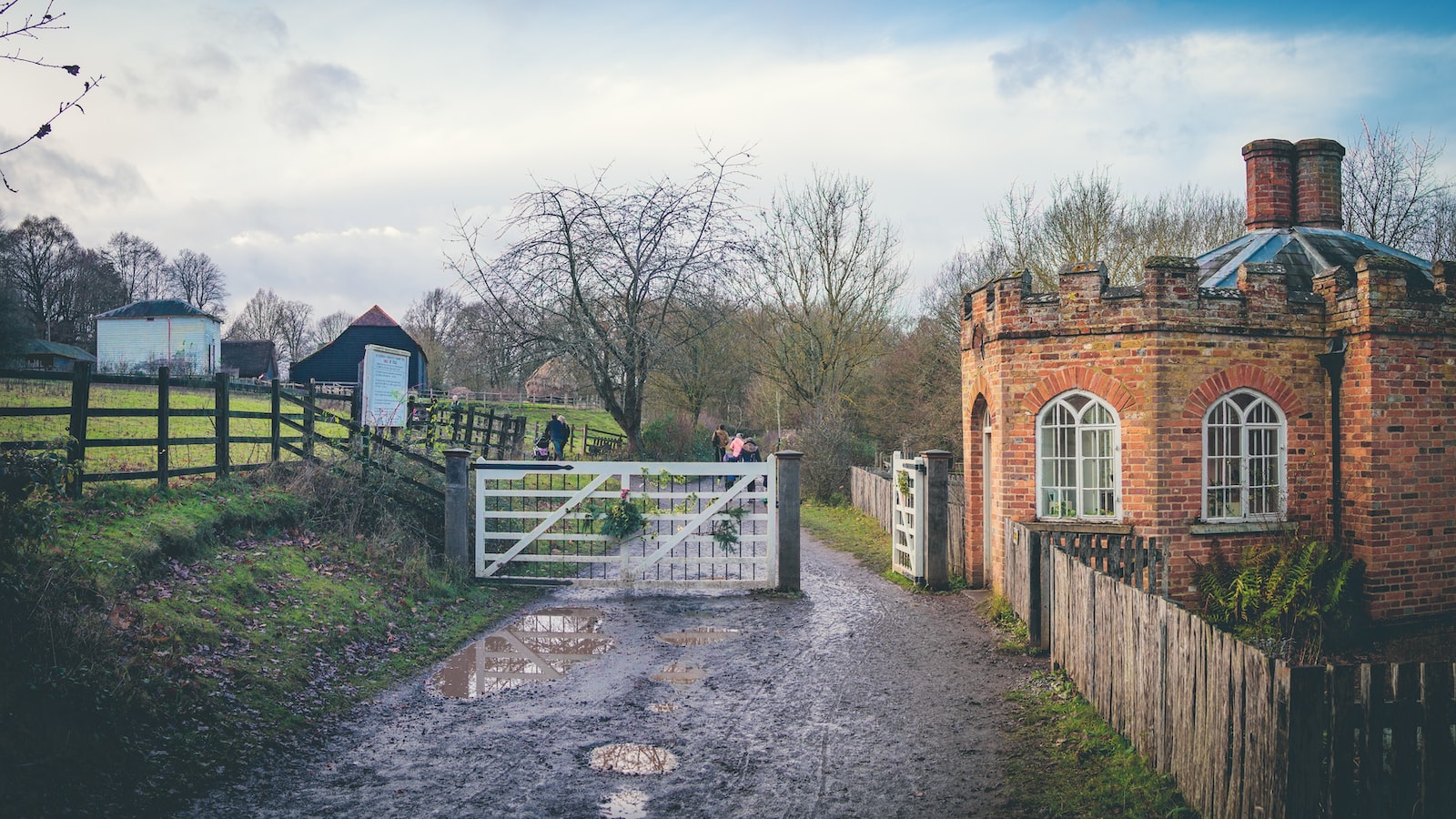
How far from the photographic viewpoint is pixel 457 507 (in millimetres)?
11383

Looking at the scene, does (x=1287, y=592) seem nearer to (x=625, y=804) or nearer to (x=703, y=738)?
(x=703, y=738)

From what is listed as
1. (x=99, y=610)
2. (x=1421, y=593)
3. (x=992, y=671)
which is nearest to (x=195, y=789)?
(x=99, y=610)

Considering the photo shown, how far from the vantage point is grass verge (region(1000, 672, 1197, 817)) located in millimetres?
4969

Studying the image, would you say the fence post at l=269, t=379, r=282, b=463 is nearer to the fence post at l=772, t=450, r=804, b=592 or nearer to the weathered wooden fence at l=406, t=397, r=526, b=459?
the weathered wooden fence at l=406, t=397, r=526, b=459

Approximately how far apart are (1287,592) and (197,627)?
11.6m

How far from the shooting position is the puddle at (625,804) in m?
4.86

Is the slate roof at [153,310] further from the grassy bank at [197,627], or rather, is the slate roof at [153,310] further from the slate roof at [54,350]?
the grassy bank at [197,627]

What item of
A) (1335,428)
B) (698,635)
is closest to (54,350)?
(698,635)

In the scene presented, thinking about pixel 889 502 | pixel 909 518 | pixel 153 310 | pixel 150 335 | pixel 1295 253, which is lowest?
pixel 889 502

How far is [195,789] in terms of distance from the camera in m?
4.95

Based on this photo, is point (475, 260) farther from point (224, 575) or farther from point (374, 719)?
point (374, 719)

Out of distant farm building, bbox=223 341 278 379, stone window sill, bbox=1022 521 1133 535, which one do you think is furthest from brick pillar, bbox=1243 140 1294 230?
distant farm building, bbox=223 341 278 379

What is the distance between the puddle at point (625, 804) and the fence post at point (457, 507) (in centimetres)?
677

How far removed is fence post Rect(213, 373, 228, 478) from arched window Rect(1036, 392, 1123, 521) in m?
10.7
